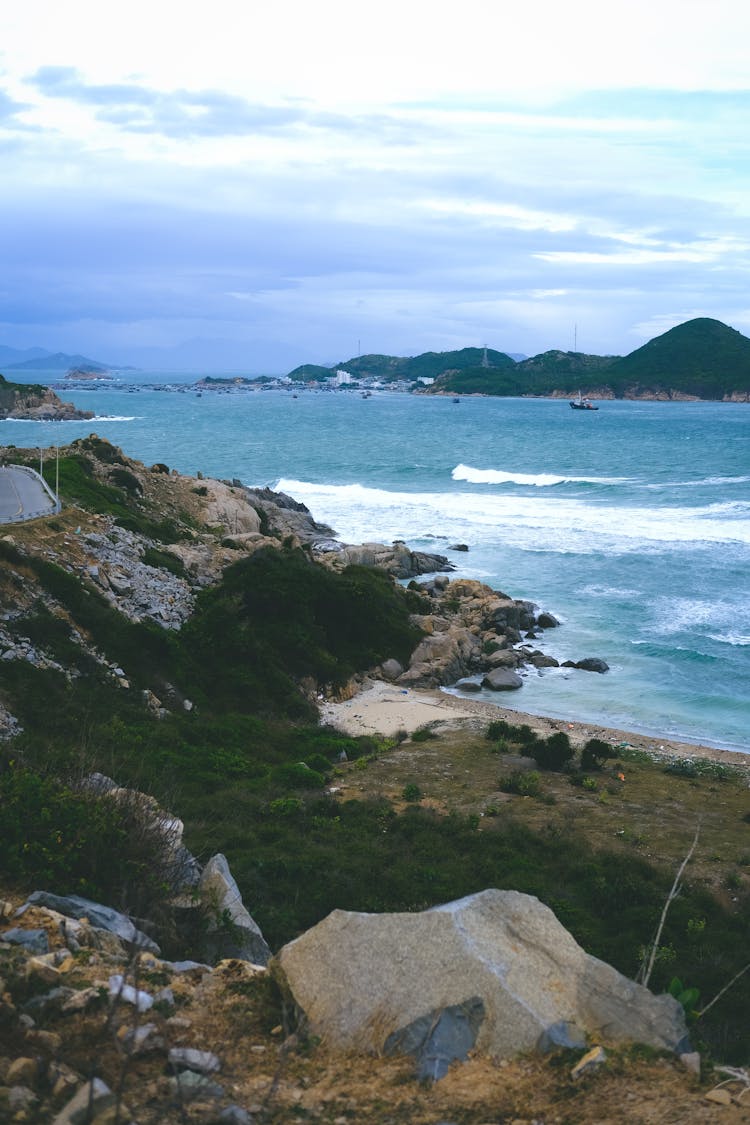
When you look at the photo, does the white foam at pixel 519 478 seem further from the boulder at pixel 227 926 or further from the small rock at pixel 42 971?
the small rock at pixel 42 971

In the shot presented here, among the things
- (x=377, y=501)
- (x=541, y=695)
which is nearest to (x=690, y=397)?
(x=377, y=501)

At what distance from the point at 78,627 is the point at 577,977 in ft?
56.7

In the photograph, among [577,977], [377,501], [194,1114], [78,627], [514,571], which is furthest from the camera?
[377,501]

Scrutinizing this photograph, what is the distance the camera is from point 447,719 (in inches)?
978

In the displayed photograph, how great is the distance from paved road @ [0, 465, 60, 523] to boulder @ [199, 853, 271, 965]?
62.7ft

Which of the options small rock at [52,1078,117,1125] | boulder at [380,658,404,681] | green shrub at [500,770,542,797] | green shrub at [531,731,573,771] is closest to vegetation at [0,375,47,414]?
boulder at [380,658,404,681]

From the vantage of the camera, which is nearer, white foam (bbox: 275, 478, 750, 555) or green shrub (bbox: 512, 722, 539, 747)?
green shrub (bbox: 512, 722, 539, 747)

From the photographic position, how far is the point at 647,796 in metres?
19.2

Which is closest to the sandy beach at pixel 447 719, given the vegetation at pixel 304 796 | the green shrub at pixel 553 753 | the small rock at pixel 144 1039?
the vegetation at pixel 304 796

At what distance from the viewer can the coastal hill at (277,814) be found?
6277 millimetres

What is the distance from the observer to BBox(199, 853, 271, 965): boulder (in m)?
8.98

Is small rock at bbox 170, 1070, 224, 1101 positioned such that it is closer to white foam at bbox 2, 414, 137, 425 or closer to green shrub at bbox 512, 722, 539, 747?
green shrub at bbox 512, 722, 539, 747

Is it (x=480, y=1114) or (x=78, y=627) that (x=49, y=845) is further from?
(x=78, y=627)

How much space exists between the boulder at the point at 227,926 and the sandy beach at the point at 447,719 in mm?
13922
